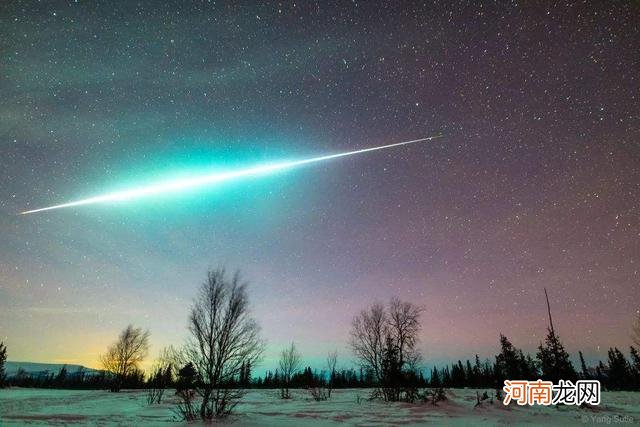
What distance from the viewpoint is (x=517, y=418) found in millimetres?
20547

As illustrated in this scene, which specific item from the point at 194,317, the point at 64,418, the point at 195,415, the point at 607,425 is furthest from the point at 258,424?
the point at 607,425

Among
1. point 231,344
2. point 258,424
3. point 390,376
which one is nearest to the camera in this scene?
point 258,424

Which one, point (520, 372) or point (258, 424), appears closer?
point (258, 424)

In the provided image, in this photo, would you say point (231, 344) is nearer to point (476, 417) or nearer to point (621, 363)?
point (476, 417)

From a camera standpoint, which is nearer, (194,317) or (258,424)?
(258,424)

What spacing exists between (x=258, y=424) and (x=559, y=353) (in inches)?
2633

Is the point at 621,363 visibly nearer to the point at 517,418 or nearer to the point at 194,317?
the point at 517,418

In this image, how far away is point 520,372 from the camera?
74312mm

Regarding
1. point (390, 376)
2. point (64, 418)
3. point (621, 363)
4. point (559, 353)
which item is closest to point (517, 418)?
point (390, 376)

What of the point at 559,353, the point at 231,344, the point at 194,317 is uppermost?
the point at 194,317

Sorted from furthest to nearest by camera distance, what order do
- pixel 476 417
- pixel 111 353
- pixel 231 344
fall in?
pixel 111 353 → pixel 476 417 → pixel 231 344

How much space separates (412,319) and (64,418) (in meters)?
31.6

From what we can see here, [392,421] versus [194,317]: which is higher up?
[194,317]

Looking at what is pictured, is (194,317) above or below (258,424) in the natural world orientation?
above
